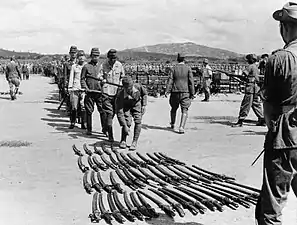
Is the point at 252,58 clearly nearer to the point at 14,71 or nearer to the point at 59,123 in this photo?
the point at 59,123

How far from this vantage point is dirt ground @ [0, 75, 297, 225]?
6352 millimetres

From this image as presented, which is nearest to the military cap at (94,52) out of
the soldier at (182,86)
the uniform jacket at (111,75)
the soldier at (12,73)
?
the uniform jacket at (111,75)

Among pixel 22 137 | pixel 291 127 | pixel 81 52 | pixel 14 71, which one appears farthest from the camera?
pixel 14 71

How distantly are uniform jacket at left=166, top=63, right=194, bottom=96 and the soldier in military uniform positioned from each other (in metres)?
8.39

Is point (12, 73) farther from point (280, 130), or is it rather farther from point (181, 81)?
point (280, 130)

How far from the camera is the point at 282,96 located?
183 inches

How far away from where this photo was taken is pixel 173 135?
1266 cm

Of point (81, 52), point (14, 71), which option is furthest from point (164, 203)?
point (14, 71)

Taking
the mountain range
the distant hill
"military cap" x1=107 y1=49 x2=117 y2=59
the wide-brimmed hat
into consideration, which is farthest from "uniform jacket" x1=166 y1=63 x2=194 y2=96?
the mountain range

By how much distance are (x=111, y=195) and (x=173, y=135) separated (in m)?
5.80

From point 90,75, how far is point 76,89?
4.91 feet

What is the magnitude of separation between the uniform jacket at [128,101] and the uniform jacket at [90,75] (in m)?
1.95

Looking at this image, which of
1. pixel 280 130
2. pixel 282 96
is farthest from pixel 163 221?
pixel 282 96

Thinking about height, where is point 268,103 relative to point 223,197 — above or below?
above
